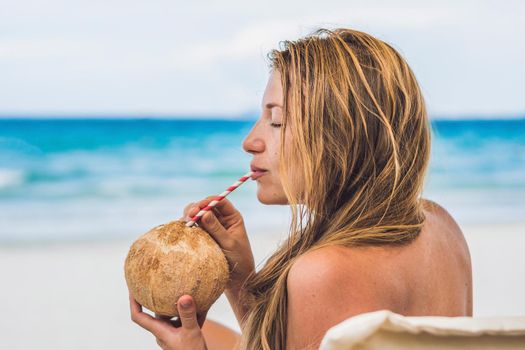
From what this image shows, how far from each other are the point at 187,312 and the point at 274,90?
A: 20.3 inches

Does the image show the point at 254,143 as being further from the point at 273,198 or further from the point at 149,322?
the point at 149,322

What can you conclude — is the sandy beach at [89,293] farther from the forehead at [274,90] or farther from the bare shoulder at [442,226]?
the forehead at [274,90]

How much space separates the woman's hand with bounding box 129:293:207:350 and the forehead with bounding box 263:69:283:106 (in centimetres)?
46

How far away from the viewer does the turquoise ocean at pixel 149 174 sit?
7500 millimetres

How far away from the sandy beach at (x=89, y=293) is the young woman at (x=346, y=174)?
7.15 feet

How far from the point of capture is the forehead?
5.12 feet

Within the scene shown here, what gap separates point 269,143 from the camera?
1566 millimetres

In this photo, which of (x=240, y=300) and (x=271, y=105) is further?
(x=240, y=300)

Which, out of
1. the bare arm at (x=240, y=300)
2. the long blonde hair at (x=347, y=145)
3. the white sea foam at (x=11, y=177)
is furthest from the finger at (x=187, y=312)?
the white sea foam at (x=11, y=177)

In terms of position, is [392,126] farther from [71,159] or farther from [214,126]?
[214,126]

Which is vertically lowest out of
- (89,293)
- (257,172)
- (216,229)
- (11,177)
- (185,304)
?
(11,177)

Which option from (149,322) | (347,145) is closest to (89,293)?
(149,322)

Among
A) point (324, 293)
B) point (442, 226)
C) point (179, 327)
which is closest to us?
point (324, 293)

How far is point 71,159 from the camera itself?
12750 mm
